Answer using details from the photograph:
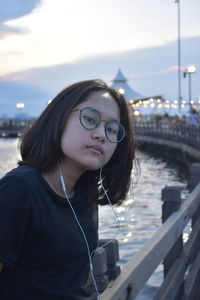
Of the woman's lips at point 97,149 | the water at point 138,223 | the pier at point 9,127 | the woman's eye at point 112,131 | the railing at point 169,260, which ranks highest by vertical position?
the woman's eye at point 112,131

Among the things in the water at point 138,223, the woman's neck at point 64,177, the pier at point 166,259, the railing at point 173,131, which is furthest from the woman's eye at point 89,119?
the railing at point 173,131

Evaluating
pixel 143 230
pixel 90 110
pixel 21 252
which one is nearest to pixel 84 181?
pixel 90 110

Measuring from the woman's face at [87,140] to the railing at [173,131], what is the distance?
55.4ft

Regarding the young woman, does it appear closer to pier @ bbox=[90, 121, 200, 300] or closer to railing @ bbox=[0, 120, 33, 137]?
pier @ bbox=[90, 121, 200, 300]

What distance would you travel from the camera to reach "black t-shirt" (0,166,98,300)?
4.81 feet

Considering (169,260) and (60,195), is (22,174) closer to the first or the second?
(60,195)

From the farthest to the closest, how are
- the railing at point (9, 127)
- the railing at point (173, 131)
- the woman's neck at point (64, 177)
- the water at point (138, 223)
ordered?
the railing at point (9, 127) < the railing at point (173, 131) < the water at point (138, 223) < the woman's neck at point (64, 177)

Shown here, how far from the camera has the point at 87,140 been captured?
5.56ft

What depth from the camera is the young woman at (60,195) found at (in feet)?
4.89

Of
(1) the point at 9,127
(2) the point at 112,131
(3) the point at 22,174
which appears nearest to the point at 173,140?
(2) the point at 112,131

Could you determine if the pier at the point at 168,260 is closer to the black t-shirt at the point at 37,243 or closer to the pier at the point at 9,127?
the black t-shirt at the point at 37,243

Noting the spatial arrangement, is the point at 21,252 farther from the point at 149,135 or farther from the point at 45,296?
the point at 149,135

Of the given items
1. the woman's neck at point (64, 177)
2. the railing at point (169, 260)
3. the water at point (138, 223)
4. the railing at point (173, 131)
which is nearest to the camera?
the woman's neck at point (64, 177)

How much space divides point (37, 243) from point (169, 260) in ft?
7.92
